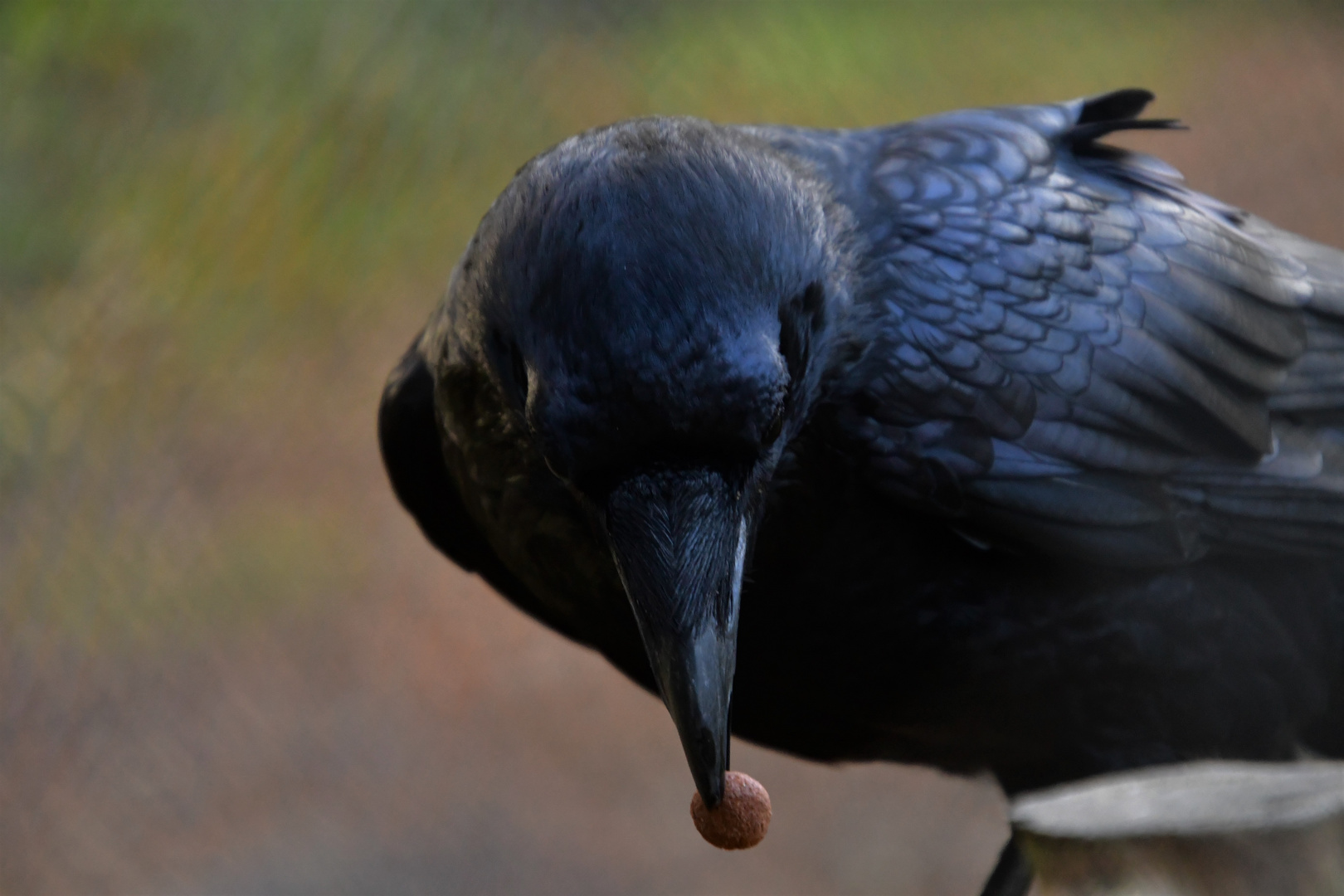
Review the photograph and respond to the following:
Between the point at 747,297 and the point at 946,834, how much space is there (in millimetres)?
3131

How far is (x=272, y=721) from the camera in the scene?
4465mm

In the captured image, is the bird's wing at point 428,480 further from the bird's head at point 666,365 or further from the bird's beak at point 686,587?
the bird's beak at point 686,587

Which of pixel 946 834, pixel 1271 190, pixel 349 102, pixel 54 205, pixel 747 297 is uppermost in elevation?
pixel 747 297

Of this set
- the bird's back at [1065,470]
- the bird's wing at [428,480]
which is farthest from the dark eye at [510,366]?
the bird's wing at [428,480]

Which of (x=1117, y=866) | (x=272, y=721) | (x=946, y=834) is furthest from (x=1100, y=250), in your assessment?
(x=272, y=721)

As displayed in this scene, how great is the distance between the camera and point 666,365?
58.1 inches

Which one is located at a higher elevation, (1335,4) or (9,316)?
(1335,4)

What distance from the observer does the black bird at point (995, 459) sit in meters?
2.01

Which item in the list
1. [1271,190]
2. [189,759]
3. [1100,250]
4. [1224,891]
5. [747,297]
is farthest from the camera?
[1271,190]

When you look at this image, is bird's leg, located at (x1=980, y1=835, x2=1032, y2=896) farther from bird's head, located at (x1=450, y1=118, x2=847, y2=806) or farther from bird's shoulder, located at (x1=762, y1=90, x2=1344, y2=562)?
bird's head, located at (x1=450, y1=118, x2=847, y2=806)

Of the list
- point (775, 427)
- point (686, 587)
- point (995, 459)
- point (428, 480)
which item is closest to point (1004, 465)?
point (995, 459)

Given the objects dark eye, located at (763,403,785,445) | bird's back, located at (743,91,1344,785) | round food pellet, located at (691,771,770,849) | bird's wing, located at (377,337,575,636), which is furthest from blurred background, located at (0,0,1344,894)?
round food pellet, located at (691,771,770,849)

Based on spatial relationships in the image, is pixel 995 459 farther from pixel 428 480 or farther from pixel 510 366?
pixel 428 480

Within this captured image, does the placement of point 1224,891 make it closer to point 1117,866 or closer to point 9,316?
point 1117,866
